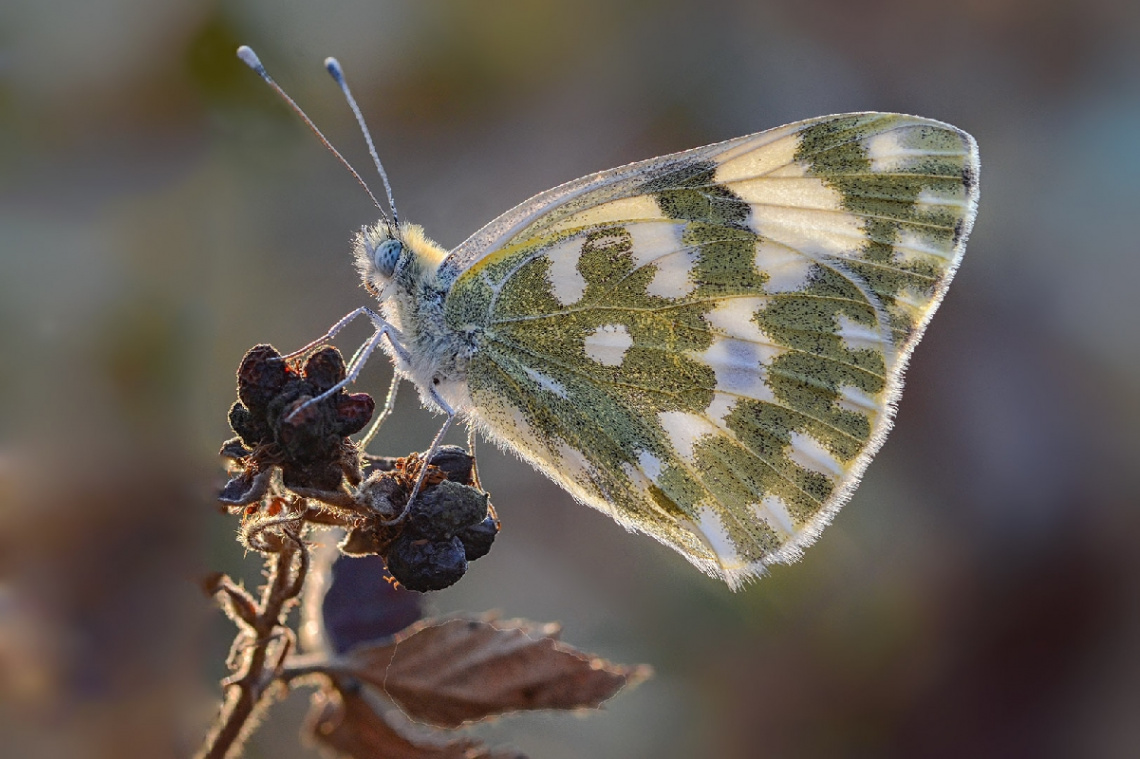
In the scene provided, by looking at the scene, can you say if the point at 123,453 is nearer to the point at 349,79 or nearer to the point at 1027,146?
the point at 349,79

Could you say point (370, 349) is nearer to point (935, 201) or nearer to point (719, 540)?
point (719, 540)

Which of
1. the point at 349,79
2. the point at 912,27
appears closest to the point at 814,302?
the point at 349,79

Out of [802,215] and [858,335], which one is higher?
[802,215]

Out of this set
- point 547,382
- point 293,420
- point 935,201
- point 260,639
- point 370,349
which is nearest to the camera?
point 293,420

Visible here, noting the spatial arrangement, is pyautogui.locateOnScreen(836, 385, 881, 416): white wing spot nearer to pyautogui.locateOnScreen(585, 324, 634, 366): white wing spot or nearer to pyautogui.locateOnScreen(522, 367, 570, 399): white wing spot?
pyautogui.locateOnScreen(585, 324, 634, 366): white wing spot

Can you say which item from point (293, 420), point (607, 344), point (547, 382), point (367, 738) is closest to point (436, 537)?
point (293, 420)

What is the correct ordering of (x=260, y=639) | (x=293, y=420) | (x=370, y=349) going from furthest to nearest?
(x=370, y=349)
(x=260, y=639)
(x=293, y=420)

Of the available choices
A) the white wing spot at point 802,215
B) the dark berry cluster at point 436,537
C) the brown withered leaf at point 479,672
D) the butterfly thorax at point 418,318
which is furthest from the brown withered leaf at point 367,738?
the white wing spot at point 802,215

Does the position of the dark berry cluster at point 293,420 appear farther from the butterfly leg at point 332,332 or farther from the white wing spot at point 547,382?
the white wing spot at point 547,382
